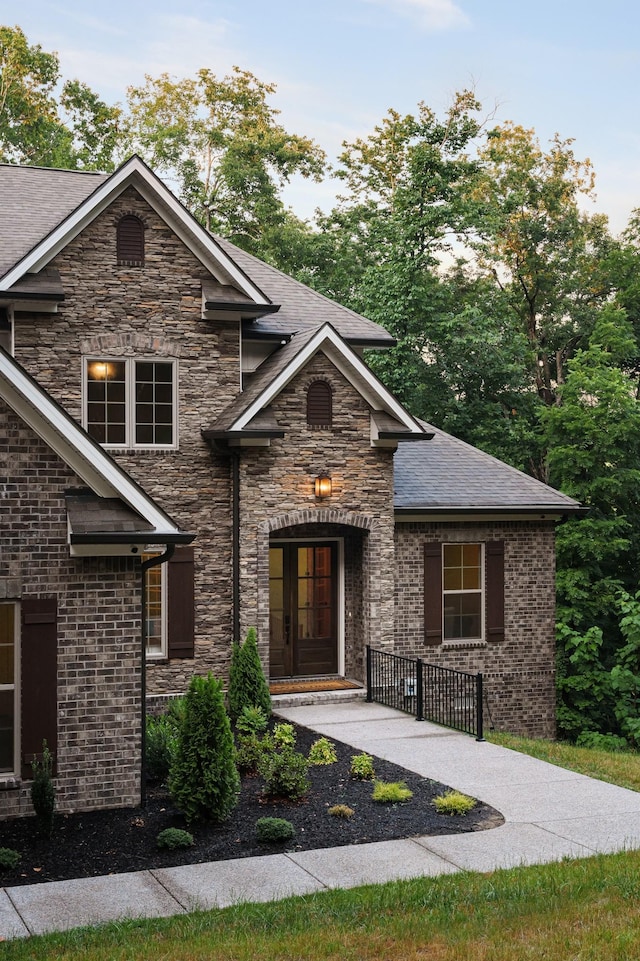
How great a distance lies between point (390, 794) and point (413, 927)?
379 cm

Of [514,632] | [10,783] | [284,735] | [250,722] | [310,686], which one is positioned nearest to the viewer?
[10,783]

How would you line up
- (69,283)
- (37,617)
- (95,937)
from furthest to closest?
1. (69,283)
2. (37,617)
3. (95,937)

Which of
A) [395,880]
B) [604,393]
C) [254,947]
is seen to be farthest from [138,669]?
[604,393]

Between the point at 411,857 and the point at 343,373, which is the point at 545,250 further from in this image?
the point at 411,857

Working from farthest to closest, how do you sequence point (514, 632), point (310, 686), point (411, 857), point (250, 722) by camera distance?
point (514, 632)
point (310, 686)
point (250, 722)
point (411, 857)

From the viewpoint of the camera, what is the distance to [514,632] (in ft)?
62.7

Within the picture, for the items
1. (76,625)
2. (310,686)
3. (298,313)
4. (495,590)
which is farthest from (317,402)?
(76,625)

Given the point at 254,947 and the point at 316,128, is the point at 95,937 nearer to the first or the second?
the point at 254,947

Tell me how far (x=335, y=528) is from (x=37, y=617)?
27.9 ft

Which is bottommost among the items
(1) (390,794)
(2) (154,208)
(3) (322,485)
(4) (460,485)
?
(1) (390,794)

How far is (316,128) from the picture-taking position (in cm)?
3588

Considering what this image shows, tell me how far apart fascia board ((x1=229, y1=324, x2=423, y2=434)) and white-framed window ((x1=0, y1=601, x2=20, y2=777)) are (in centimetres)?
623

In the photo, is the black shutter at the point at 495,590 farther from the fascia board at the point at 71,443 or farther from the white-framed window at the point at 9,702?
the white-framed window at the point at 9,702

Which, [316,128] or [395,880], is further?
[316,128]
